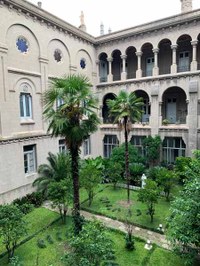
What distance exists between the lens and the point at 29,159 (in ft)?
62.2

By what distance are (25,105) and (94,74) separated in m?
11.3

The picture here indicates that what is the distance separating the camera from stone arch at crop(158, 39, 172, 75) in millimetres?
24938

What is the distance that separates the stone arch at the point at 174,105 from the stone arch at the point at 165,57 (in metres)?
2.45

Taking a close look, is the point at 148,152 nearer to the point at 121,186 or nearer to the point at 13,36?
the point at 121,186

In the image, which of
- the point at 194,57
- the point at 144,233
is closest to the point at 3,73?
the point at 144,233

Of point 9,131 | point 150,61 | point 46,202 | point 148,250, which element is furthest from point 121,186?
point 150,61

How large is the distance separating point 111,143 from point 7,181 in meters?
13.9

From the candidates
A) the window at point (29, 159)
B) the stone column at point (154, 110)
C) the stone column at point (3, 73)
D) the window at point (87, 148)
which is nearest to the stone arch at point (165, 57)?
the stone column at point (154, 110)

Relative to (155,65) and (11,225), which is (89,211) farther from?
(155,65)

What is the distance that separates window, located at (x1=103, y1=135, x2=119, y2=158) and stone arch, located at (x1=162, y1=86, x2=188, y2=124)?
6374 mm

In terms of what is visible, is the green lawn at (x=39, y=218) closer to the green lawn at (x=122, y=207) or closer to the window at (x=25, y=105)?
the green lawn at (x=122, y=207)

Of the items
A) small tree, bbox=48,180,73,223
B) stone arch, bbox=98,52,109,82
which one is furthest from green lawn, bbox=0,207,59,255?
stone arch, bbox=98,52,109,82

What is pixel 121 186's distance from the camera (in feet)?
68.8

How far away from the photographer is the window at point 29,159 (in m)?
18.7
